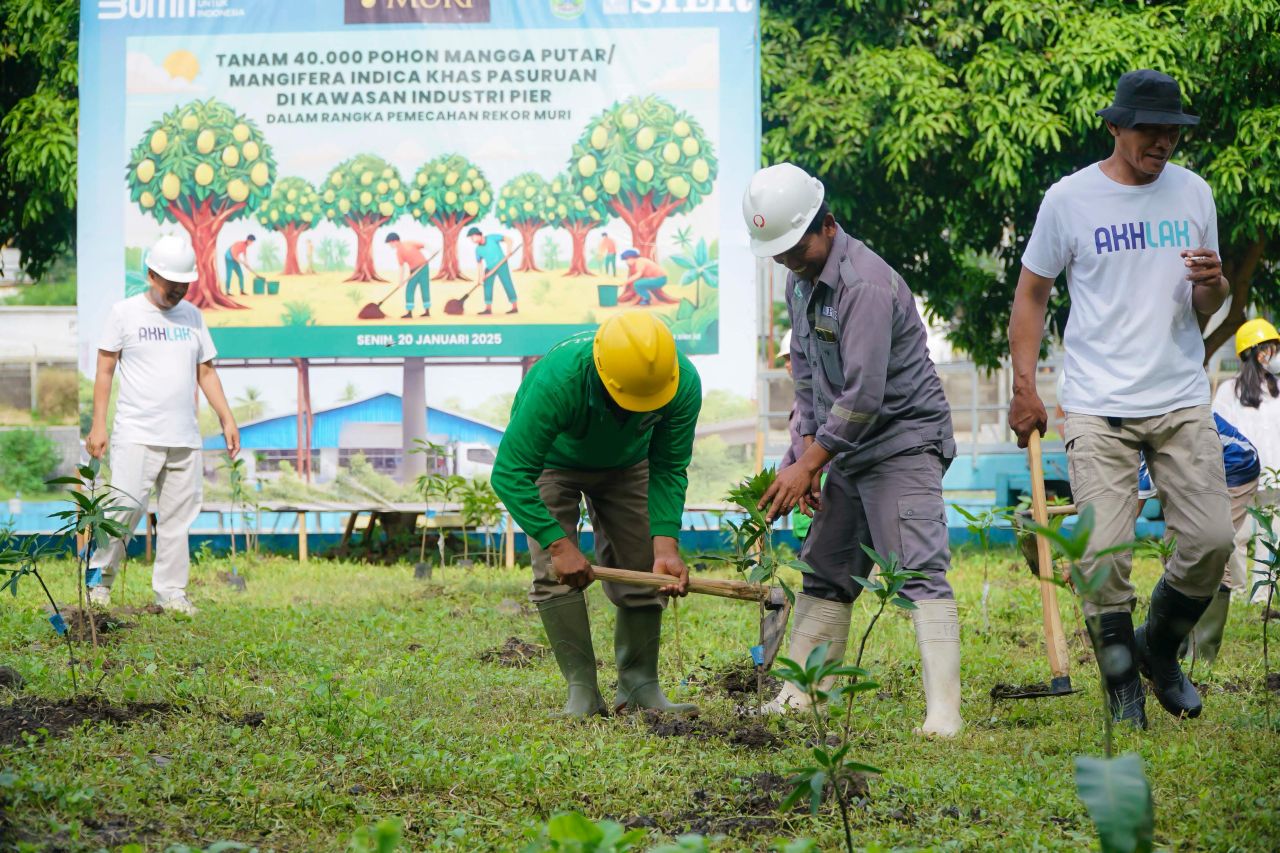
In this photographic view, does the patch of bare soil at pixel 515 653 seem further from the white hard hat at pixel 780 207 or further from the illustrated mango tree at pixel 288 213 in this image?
the illustrated mango tree at pixel 288 213

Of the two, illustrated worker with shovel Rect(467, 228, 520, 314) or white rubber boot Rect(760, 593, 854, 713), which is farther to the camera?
illustrated worker with shovel Rect(467, 228, 520, 314)

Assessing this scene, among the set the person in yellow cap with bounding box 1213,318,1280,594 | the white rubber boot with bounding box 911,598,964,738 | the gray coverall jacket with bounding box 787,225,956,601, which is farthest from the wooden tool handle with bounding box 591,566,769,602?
the person in yellow cap with bounding box 1213,318,1280,594

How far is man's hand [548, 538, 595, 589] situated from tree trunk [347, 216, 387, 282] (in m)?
6.09

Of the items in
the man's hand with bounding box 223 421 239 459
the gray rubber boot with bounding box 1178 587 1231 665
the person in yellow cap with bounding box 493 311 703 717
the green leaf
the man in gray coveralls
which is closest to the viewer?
the green leaf

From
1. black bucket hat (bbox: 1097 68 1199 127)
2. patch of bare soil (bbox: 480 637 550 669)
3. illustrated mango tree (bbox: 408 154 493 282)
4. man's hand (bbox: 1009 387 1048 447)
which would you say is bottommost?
patch of bare soil (bbox: 480 637 550 669)

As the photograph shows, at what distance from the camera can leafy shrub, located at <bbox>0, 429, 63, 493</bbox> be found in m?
20.5

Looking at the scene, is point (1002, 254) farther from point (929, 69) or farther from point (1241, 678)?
point (1241, 678)

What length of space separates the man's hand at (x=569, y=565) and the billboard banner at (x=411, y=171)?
223 inches

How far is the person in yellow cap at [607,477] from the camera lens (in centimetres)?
450

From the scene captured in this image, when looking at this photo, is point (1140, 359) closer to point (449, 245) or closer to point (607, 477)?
point (607, 477)

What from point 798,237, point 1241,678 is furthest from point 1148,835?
point 1241,678

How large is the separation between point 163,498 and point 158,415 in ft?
1.52

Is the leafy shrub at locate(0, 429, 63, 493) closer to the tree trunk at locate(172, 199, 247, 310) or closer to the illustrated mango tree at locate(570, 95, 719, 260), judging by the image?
the tree trunk at locate(172, 199, 247, 310)

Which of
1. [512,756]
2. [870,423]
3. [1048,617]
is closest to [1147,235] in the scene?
[870,423]
